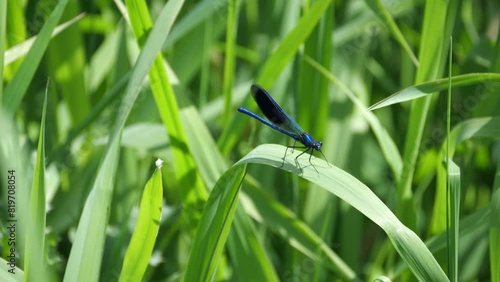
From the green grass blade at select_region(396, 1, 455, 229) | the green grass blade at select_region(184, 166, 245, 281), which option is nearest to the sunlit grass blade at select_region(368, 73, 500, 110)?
the green grass blade at select_region(396, 1, 455, 229)

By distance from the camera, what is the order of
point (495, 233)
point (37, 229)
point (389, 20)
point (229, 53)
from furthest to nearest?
1. point (229, 53)
2. point (389, 20)
3. point (495, 233)
4. point (37, 229)

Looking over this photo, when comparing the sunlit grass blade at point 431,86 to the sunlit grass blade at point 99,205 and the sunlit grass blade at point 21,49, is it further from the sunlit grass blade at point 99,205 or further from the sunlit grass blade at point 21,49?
the sunlit grass blade at point 21,49

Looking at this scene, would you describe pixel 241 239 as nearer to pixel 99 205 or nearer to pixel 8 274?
pixel 99 205

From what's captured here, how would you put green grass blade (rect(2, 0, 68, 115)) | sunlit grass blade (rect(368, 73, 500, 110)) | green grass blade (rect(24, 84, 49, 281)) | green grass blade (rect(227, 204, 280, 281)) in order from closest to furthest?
green grass blade (rect(24, 84, 49, 281)) → sunlit grass blade (rect(368, 73, 500, 110)) → green grass blade (rect(2, 0, 68, 115)) → green grass blade (rect(227, 204, 280, 281))

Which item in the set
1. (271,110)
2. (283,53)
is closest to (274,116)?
(271,110)

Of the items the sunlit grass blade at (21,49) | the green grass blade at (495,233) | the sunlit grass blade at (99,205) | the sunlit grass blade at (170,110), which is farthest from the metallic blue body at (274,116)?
the sunlit grass blade at (21,49)

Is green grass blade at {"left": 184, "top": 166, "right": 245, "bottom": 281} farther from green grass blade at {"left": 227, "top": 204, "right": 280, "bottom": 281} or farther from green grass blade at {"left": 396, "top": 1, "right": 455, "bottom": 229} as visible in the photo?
green grass blade at {"left": 396, "top": 1, "right": 455, "bottom": 229}

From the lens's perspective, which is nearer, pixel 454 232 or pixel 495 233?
pixel 454 232
